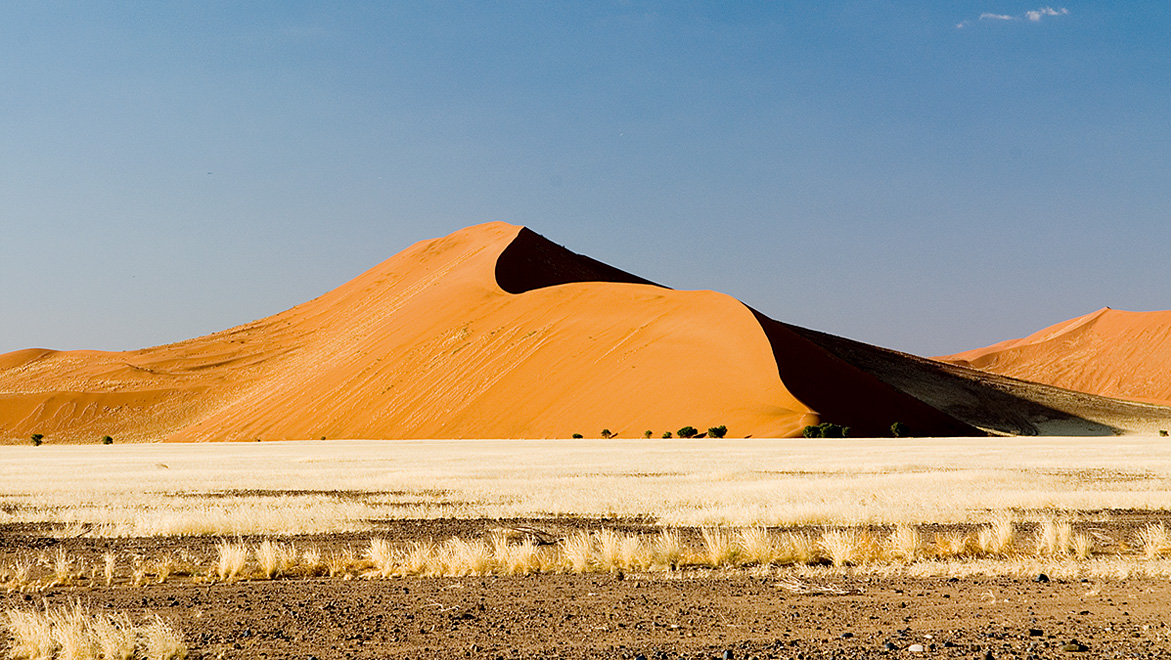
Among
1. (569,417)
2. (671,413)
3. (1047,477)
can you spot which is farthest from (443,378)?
(1047,477)

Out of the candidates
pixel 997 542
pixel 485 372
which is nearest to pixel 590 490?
pixel 997 542

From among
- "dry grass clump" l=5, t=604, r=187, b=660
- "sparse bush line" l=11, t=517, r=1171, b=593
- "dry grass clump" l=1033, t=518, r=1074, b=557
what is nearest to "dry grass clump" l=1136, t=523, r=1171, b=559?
"sparse bush line" l=11, t=517, r=1171, b=593

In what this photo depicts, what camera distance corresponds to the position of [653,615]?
8.99 meters

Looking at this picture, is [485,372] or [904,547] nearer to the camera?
[904,547]

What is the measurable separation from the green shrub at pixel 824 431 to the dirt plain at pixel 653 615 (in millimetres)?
A: 44755

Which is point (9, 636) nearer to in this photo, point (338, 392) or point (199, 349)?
point (338, 392)

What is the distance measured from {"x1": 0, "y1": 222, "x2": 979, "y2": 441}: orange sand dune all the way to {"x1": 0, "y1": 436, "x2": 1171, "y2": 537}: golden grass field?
24.1m

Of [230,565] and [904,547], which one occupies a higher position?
[230,565]

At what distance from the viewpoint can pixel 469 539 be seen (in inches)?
577

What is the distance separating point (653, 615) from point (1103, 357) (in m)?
173

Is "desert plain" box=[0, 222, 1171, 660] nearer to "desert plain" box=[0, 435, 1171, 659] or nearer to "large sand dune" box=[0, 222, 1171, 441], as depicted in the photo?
"desert plain" box=[0, 435, 1171, 659]

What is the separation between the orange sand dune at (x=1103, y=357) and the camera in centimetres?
14925

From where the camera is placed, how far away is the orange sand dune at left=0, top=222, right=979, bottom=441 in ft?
217

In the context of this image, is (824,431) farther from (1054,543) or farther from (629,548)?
(629,548)
